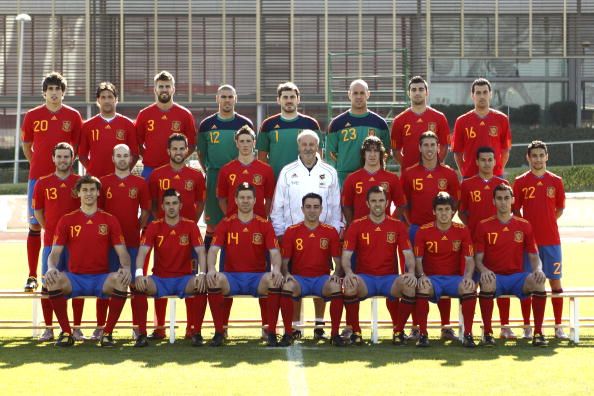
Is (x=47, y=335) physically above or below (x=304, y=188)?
below

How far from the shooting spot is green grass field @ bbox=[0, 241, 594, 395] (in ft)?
22.7

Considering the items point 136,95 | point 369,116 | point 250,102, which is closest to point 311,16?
point 250,102

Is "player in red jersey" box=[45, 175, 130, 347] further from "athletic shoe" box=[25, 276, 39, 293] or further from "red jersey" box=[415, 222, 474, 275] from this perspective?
"red jersey" box=[415, 222, 474, 275]

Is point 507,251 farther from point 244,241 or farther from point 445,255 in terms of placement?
point 244,241

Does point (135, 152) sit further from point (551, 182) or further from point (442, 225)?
point (551, 182)

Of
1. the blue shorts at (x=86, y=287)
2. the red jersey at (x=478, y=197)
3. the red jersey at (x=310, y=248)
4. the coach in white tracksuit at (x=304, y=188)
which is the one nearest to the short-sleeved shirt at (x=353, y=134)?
the coach in white tracksuit at (x=304, y=188)

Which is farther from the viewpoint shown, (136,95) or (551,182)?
(136,95)

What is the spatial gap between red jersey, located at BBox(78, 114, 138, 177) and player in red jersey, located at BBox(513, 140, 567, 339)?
3.28m

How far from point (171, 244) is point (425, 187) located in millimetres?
2092

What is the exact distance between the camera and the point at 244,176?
30.5 ft

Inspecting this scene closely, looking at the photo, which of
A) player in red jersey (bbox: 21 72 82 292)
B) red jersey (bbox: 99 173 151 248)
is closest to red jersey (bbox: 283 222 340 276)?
red jersey (bbox: 99 173 151 248)

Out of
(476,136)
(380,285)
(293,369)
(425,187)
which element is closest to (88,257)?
(293,369)

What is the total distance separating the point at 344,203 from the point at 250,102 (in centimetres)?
2182

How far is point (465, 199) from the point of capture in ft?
30.5
